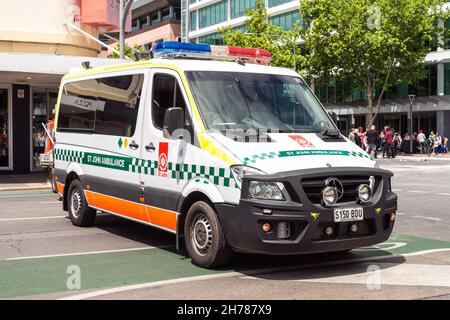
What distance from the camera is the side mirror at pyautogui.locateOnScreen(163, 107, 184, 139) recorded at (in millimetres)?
7043

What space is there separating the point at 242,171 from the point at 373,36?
39.0 meters

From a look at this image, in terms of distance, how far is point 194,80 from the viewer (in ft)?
24.2

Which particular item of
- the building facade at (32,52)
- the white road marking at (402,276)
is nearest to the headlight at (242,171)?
the white road marking at (402,276)

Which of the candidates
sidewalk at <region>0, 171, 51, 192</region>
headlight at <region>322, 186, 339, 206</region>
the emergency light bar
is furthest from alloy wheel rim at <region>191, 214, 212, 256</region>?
sidewalk at <region>0, 171, 51, 192</region>

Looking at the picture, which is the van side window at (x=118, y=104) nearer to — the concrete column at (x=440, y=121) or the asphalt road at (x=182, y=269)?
the asphalt road at (x=182, y=269)

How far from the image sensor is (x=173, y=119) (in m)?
7.05

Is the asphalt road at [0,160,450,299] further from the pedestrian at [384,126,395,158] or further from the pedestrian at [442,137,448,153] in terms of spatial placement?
the pedestrian at [442,137,448,153]

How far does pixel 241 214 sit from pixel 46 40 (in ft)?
57.4

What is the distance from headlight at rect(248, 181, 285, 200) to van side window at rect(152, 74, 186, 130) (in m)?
1.61

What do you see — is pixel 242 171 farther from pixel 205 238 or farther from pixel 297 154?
pixel 205 238

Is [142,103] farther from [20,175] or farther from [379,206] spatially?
[20,175]

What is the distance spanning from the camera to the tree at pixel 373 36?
1708 inches

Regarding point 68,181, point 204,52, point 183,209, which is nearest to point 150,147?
point 183,209
